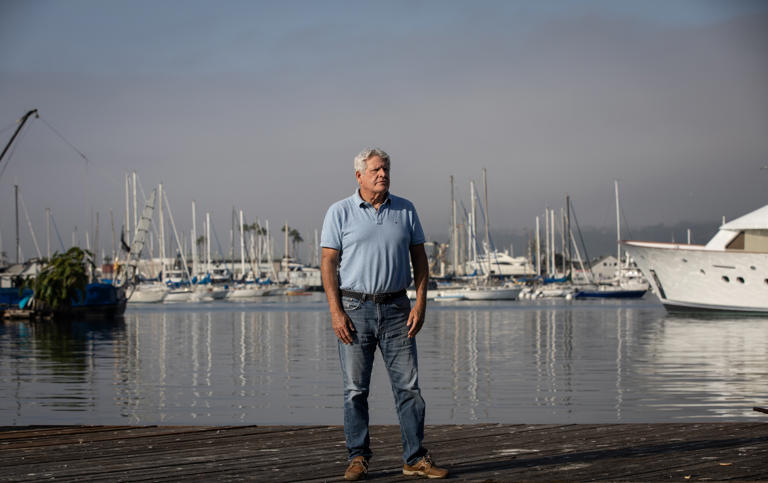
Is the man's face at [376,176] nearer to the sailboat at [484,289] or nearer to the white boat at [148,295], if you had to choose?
the sailboat at [484,289]

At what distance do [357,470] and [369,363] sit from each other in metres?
0.70

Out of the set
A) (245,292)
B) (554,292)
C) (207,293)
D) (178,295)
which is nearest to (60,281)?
(178,295)

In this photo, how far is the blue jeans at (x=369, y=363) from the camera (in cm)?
575

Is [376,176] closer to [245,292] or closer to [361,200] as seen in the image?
[361,200]

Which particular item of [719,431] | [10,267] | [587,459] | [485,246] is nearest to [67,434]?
[587,459]

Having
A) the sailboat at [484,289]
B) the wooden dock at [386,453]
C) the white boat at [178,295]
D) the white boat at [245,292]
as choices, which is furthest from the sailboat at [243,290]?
the wooden dock at [386,453]

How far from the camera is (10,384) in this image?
62.0 feet

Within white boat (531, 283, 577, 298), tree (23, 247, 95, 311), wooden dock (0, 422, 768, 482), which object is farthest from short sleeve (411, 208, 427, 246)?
white boat (531, 283, 577, 298)

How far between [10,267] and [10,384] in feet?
171

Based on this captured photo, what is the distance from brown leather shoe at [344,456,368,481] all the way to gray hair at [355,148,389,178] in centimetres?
185

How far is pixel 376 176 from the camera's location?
5.69 metres

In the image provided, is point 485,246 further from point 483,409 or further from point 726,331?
point 483,409

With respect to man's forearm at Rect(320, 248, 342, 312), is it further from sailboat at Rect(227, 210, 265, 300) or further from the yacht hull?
sailboat at Rect(227, 210, 265, 300)

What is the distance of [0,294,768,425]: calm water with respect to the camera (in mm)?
13969
